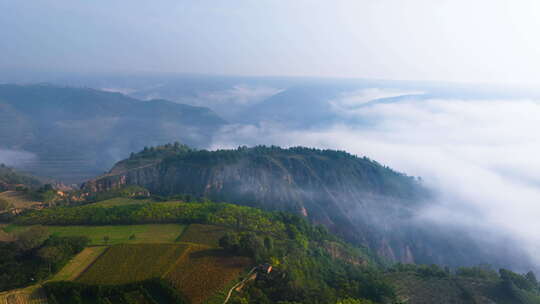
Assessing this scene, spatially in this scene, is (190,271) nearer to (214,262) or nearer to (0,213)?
(214,262)

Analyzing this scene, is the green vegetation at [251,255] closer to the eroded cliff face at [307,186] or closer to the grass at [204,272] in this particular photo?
the grass at [204,272]

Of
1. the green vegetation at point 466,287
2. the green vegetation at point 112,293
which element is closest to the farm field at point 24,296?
the green vegetation at point 112,293

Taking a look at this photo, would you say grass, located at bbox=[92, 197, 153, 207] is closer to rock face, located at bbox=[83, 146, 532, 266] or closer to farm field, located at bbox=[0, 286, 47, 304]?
rock face, located at bbox=[83, 146, 532, 266]

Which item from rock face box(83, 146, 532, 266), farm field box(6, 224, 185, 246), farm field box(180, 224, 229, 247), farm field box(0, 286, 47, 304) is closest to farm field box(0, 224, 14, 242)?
farm field box(6, 224, 185, 246)

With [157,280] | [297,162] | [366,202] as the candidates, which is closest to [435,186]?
[366,202]

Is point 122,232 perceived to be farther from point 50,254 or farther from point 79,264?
point 50,254

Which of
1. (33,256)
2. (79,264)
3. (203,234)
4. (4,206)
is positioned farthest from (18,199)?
(203,234)
